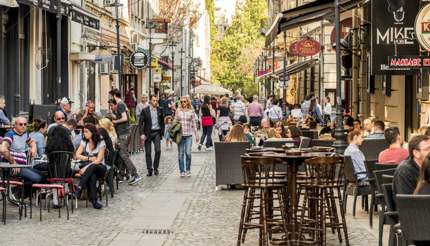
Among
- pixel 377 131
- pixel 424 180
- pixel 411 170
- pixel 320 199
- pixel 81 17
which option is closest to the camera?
pixel 424 180

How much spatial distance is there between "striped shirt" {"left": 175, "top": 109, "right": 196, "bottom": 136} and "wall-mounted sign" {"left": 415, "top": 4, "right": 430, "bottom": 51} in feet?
30.4

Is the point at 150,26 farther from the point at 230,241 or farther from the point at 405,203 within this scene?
the point at 405,203

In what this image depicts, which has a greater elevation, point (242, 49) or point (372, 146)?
point (242, 49)

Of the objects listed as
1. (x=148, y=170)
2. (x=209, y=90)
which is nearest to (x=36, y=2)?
(x=148, y=170)

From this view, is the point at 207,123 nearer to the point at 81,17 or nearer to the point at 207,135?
the point at 207,135

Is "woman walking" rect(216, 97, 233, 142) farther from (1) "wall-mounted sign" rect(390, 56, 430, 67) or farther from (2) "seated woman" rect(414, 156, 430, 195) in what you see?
(2) "seated woman" rect(414, 156, 430, 195)

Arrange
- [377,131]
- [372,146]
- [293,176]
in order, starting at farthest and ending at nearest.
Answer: [377,131] < [372,146] < [293,176]

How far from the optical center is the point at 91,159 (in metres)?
17.6

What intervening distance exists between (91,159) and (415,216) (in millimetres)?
9910

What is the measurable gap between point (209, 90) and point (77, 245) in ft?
195

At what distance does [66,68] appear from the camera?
3669 centimetres

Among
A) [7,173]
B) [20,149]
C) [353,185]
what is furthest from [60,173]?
[353,185]

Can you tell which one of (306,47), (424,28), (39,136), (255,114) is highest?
(306,47)

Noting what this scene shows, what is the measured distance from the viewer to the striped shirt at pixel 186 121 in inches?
929
